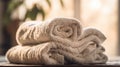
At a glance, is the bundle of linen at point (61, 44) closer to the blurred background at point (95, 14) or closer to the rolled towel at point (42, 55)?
the rolled towel at point (42, 55)

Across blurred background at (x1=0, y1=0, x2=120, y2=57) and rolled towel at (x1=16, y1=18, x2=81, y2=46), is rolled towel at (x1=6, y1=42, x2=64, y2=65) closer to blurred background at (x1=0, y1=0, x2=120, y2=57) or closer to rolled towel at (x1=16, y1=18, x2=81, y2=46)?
rolled towel at (x1=16, y1=18, x2=81, y2=46)

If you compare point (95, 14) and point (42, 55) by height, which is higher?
point (95, 14)

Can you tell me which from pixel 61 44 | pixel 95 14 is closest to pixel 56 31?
pixel 61 44

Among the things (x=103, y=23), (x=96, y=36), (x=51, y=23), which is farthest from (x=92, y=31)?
(x=103, y=23)

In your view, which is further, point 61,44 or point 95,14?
point 95,14

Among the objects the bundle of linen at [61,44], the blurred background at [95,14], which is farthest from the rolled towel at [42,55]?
the blurred background at [95,14]

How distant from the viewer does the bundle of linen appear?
3.71ft

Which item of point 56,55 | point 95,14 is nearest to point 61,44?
point 56,55

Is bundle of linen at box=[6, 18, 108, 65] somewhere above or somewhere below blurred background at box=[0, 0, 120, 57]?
below

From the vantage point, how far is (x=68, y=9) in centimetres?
360

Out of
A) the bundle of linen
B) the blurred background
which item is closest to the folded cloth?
the bundle of linen

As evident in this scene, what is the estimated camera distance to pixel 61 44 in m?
1.15

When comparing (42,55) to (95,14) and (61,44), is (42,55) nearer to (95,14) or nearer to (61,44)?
(61,44)

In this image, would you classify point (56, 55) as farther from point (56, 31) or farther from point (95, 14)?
point (95, 14)
